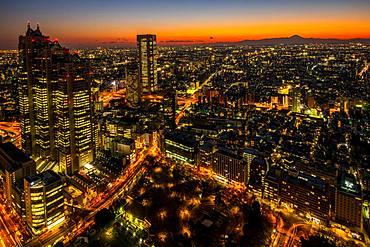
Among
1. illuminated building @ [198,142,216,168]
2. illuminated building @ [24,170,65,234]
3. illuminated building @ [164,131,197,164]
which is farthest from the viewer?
illuminated building @ [164,131,197,164]

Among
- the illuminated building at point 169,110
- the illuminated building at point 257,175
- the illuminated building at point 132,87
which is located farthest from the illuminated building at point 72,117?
Answer: the illuminated building at point 132,87

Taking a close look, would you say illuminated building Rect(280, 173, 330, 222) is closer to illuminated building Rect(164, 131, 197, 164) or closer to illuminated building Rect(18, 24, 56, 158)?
illuminated building Rect(164, 131, 197, 164)

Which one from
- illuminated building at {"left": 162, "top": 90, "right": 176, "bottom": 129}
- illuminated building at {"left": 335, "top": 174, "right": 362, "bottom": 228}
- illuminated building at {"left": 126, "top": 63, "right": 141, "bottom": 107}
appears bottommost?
illuminated building at {"left": 335, "top": 174, "right": 362, "bottom": 228}

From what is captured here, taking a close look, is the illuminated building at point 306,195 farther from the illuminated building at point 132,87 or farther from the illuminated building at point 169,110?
the illuminated building at point 132,87

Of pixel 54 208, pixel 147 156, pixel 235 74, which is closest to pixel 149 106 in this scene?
pixel 147 156

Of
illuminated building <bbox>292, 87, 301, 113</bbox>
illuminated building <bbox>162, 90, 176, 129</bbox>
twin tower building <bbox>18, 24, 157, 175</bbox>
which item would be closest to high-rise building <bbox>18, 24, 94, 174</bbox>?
twin tower building <bbox>18, 24, 157, 175</bbox>

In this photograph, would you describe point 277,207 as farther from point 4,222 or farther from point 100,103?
point 100,103

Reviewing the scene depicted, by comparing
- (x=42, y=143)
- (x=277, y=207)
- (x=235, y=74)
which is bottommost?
(x=277, y=207)
